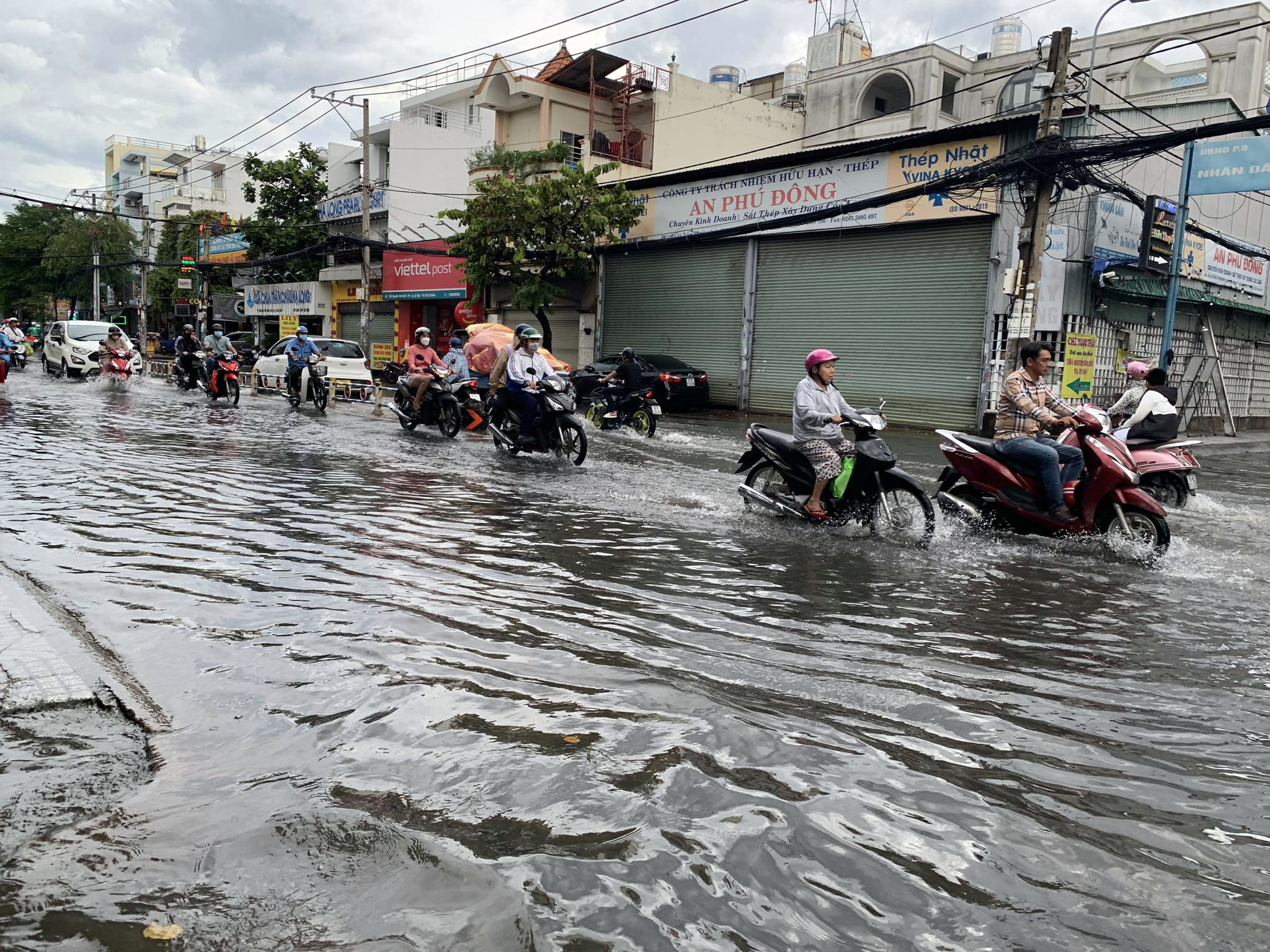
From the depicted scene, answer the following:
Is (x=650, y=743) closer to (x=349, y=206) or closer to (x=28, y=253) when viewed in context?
(x=349, y=206)

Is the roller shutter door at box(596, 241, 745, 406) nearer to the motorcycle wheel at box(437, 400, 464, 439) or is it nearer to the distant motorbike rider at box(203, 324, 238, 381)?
the distant motorbike rider at box(203, 324, 238, 381)

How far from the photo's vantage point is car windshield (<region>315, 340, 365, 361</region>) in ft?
82.3

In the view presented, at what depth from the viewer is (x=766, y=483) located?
905 centimetres

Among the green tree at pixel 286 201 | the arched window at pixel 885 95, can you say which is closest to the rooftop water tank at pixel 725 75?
the arched window at pixel 885 95

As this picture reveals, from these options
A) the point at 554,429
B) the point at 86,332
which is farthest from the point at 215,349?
the point at 554,429

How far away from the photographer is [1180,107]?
80.8 feet

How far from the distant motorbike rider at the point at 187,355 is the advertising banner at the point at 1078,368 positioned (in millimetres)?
20239

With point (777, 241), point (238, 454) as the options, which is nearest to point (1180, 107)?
point (777, 241)

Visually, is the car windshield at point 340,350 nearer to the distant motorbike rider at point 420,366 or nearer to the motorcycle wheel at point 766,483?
the distant motorbike rider at point 420,366

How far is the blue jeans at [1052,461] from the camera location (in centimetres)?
749

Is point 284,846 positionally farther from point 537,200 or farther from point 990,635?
point 537,200

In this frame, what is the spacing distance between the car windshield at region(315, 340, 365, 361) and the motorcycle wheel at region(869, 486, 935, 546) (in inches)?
775

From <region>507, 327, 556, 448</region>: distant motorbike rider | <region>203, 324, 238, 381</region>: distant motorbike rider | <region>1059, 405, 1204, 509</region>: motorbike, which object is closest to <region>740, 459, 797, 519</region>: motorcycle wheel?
<region>1059, 405, 1204, 509</region>: motorbike

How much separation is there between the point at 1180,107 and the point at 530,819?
92.3ft
